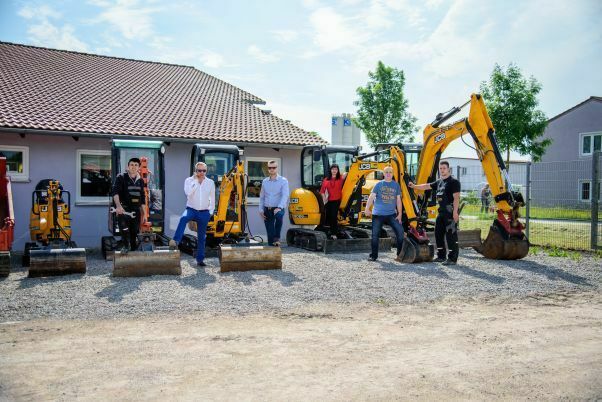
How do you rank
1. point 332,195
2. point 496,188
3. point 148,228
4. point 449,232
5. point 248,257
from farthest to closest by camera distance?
point 332,195 → point 496,188 → point 449,232 → point 148,228 → point 248,257

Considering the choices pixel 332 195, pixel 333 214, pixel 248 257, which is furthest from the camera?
pixel 333 214

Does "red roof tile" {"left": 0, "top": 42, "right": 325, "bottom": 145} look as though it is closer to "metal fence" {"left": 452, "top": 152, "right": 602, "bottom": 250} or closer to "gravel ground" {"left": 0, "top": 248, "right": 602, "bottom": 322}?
"gravel ground" {"left": 0, "top": 248, "right": 602, "bottom": 322}

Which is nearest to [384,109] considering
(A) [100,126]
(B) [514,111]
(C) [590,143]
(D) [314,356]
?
(B) [514,111]

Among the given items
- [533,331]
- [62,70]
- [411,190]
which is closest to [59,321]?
[533,331]

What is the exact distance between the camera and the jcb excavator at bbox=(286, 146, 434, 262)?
11594 millimetres

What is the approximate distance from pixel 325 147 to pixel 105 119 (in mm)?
5879

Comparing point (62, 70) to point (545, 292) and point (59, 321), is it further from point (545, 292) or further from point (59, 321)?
point (545, 292)

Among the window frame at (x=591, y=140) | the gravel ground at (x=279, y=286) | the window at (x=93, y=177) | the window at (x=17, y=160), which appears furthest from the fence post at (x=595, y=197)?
the window frame at (x=591, y=140)

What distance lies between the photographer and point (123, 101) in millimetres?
16203

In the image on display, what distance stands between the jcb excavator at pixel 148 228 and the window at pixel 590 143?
91.7ft

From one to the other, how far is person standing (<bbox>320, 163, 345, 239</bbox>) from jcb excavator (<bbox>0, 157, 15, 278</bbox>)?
6639 mm

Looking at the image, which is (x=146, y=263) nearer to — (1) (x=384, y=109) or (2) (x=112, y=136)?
(2) (x=112, y=136)

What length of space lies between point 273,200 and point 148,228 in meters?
2.61

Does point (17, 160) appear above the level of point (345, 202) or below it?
above
